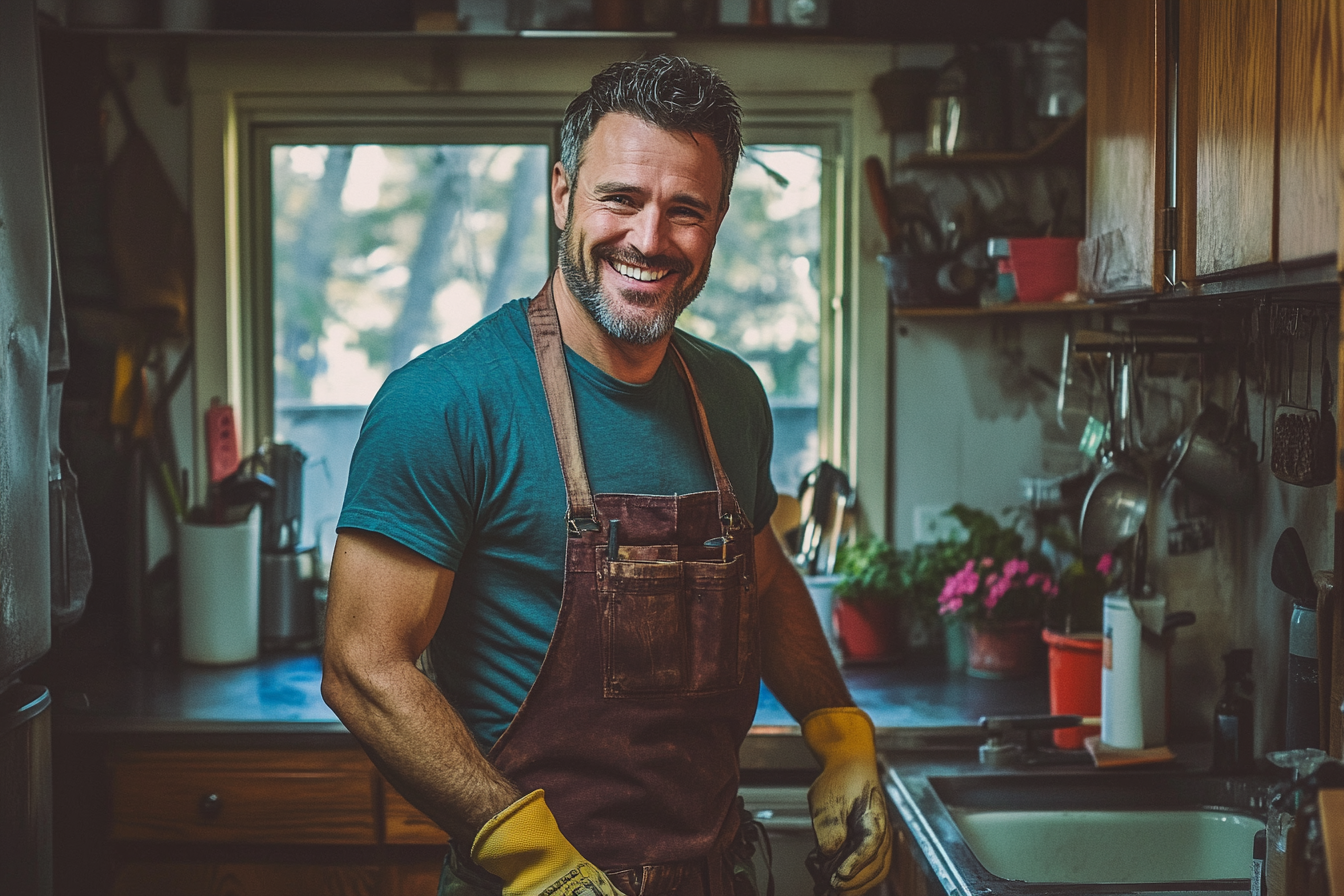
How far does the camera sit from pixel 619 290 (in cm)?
141

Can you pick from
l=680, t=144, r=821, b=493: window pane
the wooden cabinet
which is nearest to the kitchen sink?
the wooden cabinet

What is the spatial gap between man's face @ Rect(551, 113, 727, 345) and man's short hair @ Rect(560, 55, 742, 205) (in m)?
0.01

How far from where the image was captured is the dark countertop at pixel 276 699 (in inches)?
85.9

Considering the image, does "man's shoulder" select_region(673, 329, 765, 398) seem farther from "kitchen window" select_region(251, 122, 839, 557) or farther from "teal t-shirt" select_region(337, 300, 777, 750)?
"kitchen window" select_region(251, 122, 839, 557)

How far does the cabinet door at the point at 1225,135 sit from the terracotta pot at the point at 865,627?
1.31 meters

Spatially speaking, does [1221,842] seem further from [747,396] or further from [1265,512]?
[747,396]

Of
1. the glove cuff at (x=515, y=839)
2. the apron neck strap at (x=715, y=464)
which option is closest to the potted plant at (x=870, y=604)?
the apron neck strap at (x=715, y=464)

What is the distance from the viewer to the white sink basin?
1.84 m

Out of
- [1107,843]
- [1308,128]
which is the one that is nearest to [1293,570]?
[1107,843]

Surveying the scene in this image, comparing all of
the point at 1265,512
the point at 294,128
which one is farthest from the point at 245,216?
the point at 1265,512

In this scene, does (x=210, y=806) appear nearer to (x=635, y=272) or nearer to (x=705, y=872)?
(x=705, y=872)

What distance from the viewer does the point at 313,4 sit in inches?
102

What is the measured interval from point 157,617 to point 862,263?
5.57 ft

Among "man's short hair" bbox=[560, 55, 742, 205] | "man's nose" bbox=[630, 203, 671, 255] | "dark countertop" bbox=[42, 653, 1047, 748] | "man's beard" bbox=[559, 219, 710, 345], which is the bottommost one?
"dark countertop" bbox=[42, 653, 1047, 748]
